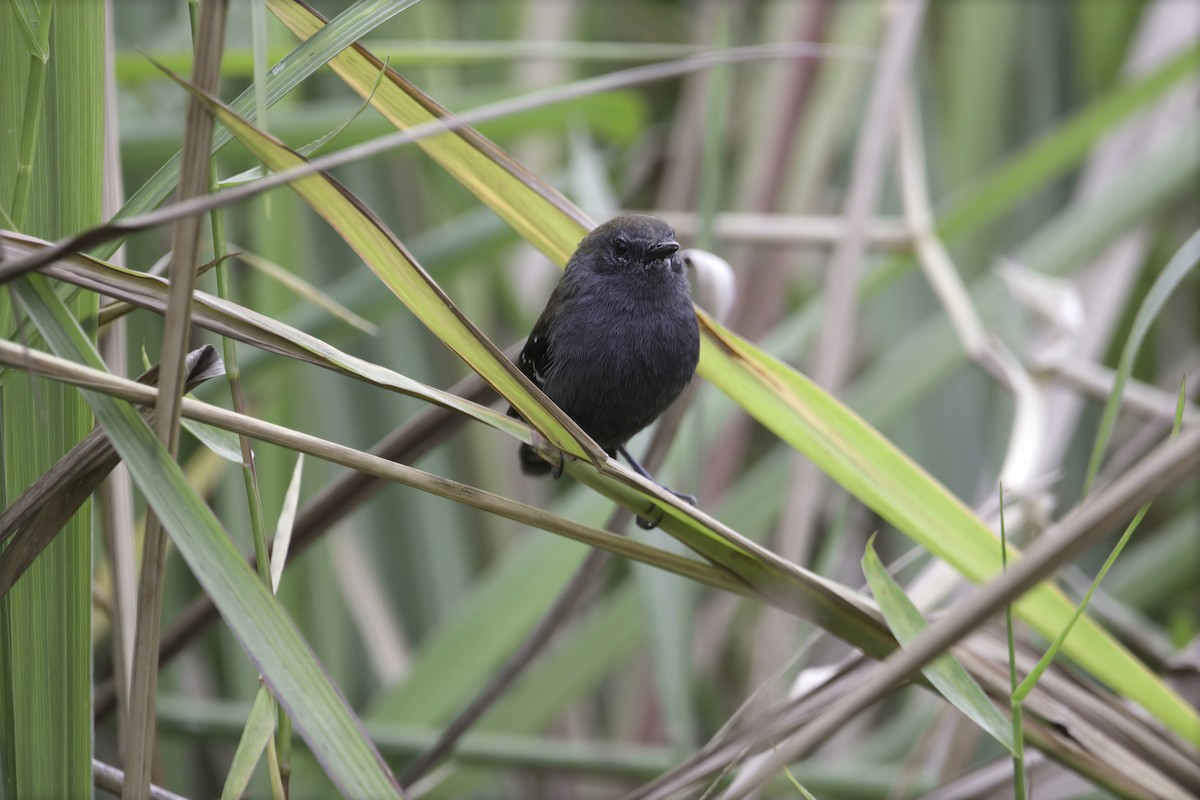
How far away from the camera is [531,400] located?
1196 millimetres

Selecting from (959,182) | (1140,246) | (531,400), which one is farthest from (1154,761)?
(959,182)

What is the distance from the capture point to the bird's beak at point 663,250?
1972 mm

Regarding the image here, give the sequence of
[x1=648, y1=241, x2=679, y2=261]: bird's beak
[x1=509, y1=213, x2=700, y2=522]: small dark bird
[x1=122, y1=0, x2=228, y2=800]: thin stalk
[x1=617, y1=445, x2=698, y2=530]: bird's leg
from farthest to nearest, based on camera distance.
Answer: [x1=648, y1=241, x2=679, y2=261]: bird's beak
[x1=509, y1=213, x2=700, y2=522]: small dark bird
[x1=617, y1=445, x2=698, y2=530]: bird's leg
[x1=122, y1=0, x2=228, y2=800]: thin stalk

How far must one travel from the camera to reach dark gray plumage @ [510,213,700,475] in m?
1.83

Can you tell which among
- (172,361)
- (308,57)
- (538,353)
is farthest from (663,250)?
(172,361)

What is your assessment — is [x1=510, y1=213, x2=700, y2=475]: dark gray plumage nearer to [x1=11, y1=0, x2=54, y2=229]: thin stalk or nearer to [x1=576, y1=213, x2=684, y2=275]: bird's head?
[x1=576, y1=213, x2=684, y2=275]: bird's head

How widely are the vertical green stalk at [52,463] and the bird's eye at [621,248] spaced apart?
3.30 feet

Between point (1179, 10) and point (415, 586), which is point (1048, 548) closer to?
point (415, 586)

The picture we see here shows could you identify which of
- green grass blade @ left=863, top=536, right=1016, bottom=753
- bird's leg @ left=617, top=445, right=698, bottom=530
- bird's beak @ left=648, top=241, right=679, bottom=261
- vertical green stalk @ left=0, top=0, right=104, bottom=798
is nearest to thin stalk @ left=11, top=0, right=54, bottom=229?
vertical green stalk @ left=0, top=0, right=104, bottom=798

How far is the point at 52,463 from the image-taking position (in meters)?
1.18

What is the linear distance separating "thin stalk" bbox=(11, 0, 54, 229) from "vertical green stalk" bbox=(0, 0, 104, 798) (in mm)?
24

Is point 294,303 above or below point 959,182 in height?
below

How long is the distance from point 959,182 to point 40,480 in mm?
3067

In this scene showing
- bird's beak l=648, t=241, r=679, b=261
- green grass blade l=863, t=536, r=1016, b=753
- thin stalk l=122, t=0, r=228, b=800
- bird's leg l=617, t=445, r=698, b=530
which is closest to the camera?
thin stalk l=122, t=0, r=228, b=800
